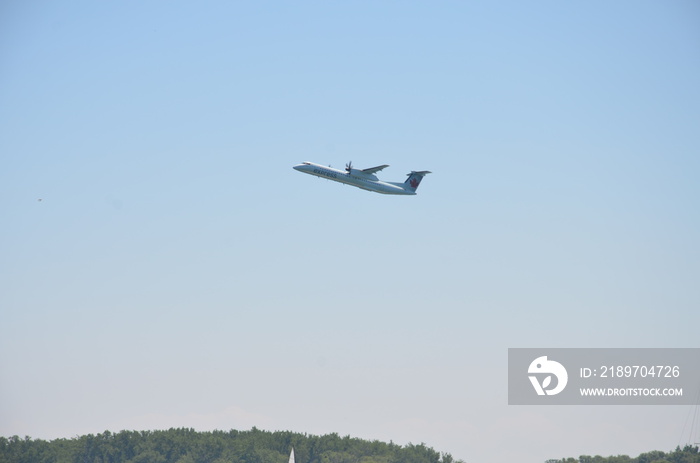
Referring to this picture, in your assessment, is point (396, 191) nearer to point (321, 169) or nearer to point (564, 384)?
point (321, 169)

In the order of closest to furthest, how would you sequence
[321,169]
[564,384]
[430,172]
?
[564,384] → [321,169] → [430,172]

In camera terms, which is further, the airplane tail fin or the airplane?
the airplane tail fin

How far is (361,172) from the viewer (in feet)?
519

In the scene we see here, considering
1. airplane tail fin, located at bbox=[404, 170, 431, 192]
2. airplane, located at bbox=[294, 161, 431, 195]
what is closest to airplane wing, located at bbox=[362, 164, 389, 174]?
airplane, located at bbox=[294, 161, 431, 195]

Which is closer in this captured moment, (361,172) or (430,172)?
(361,172)

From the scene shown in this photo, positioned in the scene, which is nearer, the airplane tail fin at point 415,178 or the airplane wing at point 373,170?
the airplane wing at point 373,170

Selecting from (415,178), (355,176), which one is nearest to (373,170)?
(355,176)

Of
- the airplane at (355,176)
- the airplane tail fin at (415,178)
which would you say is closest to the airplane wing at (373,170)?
the airplane at (355,176)

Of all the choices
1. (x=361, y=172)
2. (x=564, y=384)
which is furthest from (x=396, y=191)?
(x=564, y=384)

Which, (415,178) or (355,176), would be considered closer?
(355,176)

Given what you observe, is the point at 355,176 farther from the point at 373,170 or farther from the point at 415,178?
the point at 415,178

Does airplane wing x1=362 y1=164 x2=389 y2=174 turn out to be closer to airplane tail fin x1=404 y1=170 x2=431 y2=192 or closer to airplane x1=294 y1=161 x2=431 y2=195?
airplane x1=294 y1=161 x2=431 y2=195

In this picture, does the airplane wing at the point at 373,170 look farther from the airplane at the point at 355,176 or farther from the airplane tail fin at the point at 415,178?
the airplane tail fin at the point at 415,178

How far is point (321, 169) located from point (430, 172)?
24107 millimetres
